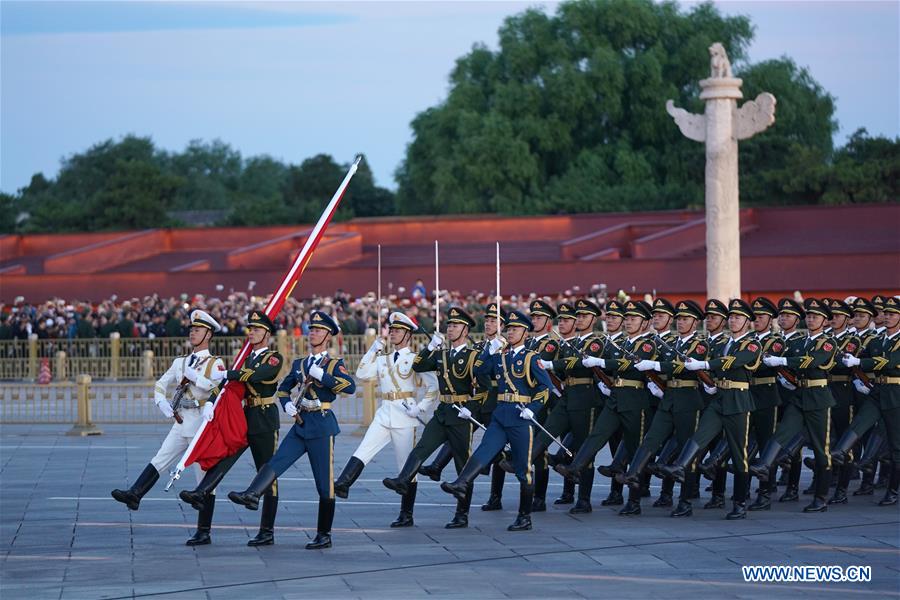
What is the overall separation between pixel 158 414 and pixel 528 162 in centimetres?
3309

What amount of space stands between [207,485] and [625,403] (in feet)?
12.4

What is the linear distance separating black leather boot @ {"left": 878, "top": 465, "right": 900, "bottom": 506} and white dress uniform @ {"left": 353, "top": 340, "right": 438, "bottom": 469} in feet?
13.8

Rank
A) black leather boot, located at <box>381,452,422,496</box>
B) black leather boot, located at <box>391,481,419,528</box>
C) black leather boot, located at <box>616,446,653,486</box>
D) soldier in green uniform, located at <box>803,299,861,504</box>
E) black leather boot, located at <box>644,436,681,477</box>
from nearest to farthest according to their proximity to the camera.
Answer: black leather boot, located at <box>381,452,422,496</box>
black leather boot, located at <box>391,481,419,528</box>
black leather boot, located at <box>616,446,653,486</box>
black leather boot, located at <box>644,436,681,477</box>
soldier in green uniform, located at <box>803,299,861,504</box>

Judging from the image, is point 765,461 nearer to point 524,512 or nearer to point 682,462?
point 682,462

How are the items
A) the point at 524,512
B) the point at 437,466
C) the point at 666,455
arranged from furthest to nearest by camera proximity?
1. the point at 666,455
2. the point at 437,466
3. the point at 524,512

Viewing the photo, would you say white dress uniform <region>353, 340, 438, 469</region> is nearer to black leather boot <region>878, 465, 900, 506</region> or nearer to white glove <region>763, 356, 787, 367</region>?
white glove <region>763, 356, 787, 367</region>

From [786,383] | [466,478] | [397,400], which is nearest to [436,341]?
[397,400]

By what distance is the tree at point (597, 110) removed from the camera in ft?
174

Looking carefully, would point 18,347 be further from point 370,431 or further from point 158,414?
point 370,431

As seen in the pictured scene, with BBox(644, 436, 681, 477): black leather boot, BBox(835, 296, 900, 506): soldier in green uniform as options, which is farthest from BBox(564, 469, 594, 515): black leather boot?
BBox(835, 296, 900, 506): soldier in green uniform

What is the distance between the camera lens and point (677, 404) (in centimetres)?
1281

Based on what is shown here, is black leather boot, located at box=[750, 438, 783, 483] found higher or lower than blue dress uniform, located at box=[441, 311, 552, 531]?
lower

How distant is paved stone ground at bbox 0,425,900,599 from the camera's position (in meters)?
9.55

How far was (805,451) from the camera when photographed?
17656 millimetres
